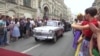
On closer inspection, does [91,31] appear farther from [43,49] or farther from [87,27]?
[43,49]

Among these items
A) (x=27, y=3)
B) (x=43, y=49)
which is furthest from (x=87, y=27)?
(x=27, y=3)

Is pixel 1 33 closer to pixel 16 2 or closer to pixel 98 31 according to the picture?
pixel 98 31

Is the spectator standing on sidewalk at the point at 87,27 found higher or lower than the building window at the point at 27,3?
lower

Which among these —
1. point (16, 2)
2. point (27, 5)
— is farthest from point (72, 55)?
point (27, 5)

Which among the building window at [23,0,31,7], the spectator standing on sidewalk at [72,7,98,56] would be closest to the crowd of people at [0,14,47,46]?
the spectator standing on sidewalk at [72,7,98,56]

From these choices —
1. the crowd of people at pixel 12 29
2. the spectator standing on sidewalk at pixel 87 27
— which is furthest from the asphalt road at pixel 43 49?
the spectator standing on sidewalk at pixel 87 27

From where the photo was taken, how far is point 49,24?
1736 centimetres

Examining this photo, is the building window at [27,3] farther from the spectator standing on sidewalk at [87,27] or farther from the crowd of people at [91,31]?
the crowd of people at [91,31]

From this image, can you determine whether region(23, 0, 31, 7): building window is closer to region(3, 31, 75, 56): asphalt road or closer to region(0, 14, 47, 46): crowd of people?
region(0, 14, 47, 46): crowd of people

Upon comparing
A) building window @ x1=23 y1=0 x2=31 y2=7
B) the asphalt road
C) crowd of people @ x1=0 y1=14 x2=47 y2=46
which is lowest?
the asphalt road

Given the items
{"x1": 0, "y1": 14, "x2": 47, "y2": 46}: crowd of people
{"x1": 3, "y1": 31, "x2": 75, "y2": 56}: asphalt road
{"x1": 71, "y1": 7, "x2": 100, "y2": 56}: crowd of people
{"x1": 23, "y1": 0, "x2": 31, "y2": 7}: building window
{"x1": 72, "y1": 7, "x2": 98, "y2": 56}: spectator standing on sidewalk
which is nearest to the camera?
{"x1": 71, "y1": 7, "x2": 100, "y2": 56}: crowd of people

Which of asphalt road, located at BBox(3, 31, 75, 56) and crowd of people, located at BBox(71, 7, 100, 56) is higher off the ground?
crowd of people, located at BBox(71, 7, 100, 56)

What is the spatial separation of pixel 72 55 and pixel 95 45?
6.46 meters

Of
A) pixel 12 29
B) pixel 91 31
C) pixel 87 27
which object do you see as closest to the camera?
pixel 87 27
